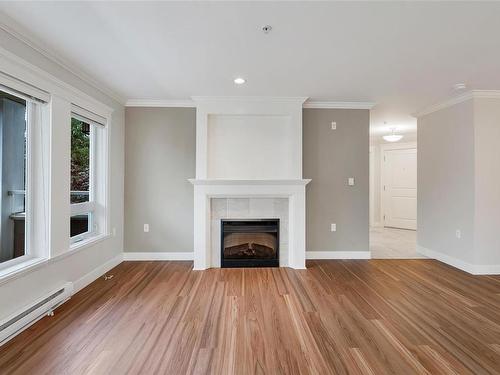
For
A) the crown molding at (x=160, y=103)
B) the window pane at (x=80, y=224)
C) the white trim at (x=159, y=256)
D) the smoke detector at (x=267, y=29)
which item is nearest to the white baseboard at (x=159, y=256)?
the white trim at (x=159, y=256)

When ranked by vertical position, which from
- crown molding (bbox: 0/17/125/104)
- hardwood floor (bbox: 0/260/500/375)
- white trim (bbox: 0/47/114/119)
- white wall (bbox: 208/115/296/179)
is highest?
crown molding (bbox: 0/17/125/104)

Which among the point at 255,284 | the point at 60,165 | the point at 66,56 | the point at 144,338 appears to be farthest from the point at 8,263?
the point at 255,284

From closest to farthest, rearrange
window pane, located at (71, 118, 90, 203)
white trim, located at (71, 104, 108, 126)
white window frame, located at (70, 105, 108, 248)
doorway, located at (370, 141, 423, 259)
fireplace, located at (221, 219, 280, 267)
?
white trim, located at (71, 104, 108, 126), window pane, located at (71, 118, 90, 203), white window frame, located at (70, 105, 108, 248), fireplace, located at (221, 219, 280, 267), doorway, located at (370, 141, 423, 259)

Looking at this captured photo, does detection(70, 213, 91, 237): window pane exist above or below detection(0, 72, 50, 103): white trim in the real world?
below

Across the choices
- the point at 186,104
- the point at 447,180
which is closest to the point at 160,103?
the point at 186,104

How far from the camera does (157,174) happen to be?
3898 mm

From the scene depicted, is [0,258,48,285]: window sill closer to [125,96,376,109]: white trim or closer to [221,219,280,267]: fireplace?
[221,219,280,267]: fireplace

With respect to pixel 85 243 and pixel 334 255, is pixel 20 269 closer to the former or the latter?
pixel 85 243

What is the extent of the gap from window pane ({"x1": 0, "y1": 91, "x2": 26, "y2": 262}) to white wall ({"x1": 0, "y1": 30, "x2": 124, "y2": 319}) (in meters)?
0.21

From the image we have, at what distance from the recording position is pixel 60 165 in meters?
2.54

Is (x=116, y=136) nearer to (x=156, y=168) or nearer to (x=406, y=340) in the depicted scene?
(x=156, y=168)

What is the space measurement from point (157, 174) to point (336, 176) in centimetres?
272

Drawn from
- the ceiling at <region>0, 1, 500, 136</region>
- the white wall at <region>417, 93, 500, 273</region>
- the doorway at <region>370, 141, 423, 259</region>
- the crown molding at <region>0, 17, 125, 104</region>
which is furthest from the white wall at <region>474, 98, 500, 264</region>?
the crown molding at <region>0, 17, 125, 104</region>

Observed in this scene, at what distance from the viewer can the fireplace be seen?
3697mm
